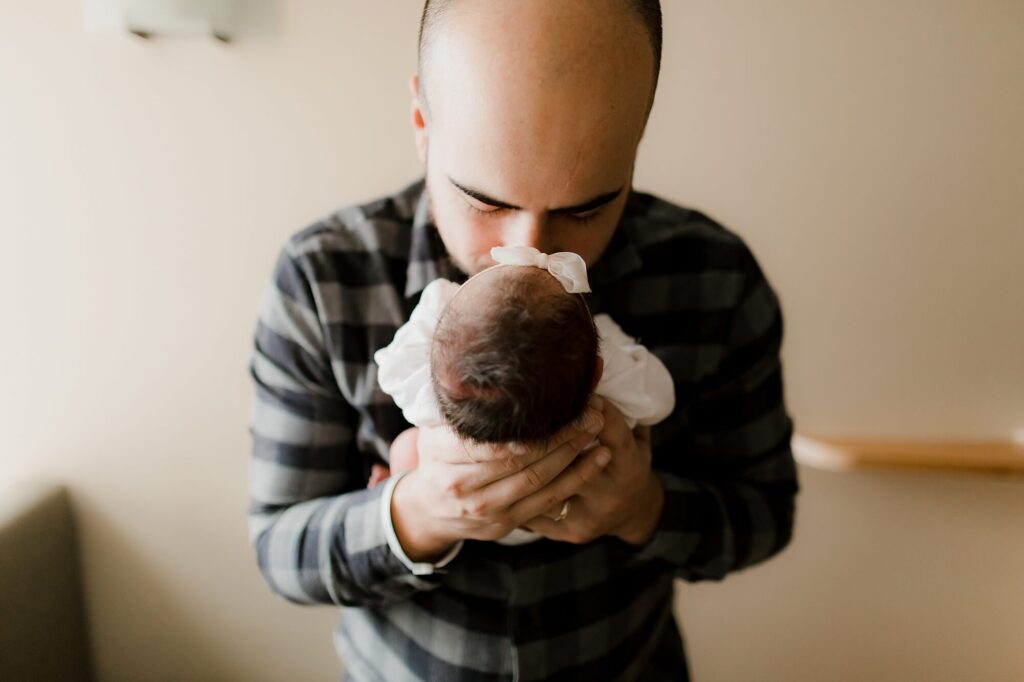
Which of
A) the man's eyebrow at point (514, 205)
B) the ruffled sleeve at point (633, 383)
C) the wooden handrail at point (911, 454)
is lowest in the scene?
the wooden handrail at point (911, 454)

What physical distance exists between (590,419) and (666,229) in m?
0.36

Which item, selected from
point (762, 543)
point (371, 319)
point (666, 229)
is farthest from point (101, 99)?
point (762, 543)

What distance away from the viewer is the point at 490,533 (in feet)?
1.96

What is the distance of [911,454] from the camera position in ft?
4.22

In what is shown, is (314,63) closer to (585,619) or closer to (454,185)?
(454,185)

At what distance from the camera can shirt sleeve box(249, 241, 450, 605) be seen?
695mm

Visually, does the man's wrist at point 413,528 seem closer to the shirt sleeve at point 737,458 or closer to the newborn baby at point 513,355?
the newborn baby at point 513,355

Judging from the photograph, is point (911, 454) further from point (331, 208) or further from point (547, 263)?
point (331, 208)

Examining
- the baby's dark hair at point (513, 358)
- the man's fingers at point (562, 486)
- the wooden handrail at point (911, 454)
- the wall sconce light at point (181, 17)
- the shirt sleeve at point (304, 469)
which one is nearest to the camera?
the baby's dark hair at point (513, 358)

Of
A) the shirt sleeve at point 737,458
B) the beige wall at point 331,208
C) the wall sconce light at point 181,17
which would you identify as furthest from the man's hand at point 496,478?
the wall sconce light at point 181,17

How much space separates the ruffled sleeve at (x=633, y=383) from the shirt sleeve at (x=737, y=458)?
6.8 inches

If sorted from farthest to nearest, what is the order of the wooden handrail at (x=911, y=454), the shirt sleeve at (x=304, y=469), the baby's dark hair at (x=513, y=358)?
the wooden handrail at (x=911, y=454) → the shirt sleeve at (x=304, y=469) → the baby's dark hair at (x=513, y=358)

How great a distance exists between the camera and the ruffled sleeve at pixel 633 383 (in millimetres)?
604

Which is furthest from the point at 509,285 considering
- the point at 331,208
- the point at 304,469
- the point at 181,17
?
the point at 181,17
